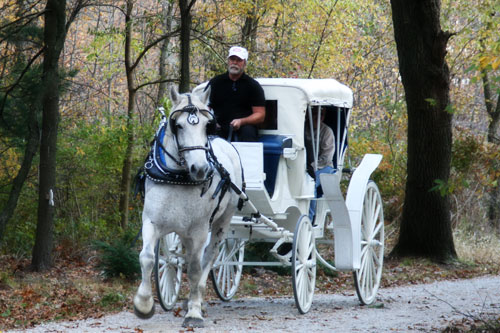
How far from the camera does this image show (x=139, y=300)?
7.30m

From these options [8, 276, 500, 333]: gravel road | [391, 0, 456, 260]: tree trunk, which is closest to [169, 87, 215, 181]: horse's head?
[8, 276, 500, 333]: gravel road

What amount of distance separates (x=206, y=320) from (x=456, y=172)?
36.1 ft

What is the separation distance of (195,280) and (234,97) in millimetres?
2320

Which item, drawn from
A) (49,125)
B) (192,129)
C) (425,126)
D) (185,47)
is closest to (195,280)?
(192,129)

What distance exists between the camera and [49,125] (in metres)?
12.9

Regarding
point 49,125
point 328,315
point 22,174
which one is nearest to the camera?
point 328,315

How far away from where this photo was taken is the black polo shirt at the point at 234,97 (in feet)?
30.7

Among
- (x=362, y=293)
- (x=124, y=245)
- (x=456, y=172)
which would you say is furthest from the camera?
(x=456, y=172)

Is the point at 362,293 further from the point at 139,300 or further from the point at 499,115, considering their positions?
the point at 499,115

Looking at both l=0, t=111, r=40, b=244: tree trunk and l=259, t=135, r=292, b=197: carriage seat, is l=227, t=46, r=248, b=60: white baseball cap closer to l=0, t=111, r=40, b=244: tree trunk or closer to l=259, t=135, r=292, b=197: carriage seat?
l=259, t=135, r=292, b=197: carriage seat

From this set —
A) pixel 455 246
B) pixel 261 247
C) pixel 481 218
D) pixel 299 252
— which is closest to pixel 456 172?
pixel 481 218

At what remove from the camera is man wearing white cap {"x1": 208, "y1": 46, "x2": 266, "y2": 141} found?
30.6ft

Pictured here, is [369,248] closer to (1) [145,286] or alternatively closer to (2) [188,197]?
(2) [188,197]

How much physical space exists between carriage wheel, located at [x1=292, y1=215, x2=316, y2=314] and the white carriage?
11 mm
